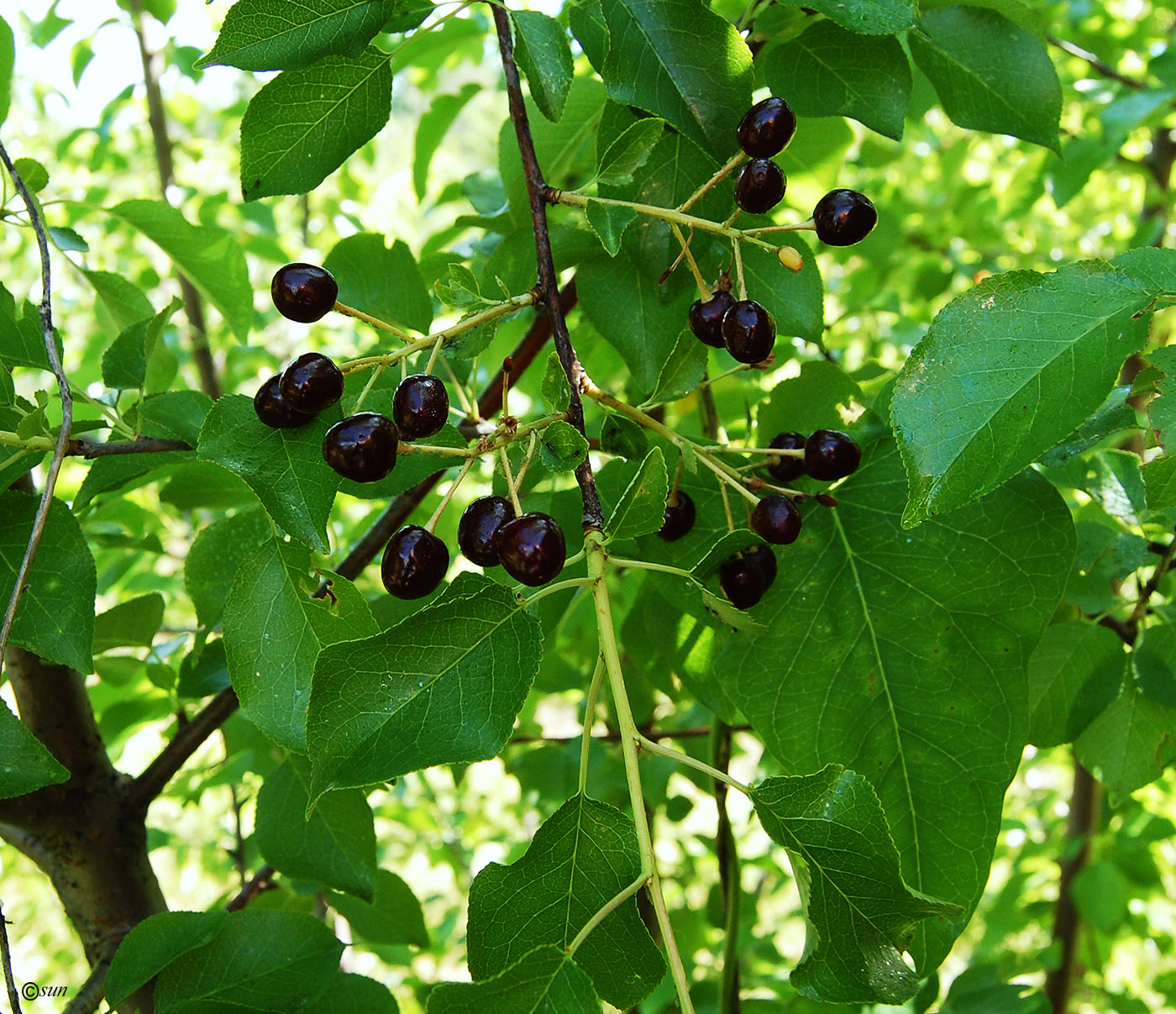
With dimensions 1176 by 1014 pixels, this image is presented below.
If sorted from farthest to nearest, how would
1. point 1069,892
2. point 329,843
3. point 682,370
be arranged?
1. point 1069,892
2. point 329,843
3. point 682,370

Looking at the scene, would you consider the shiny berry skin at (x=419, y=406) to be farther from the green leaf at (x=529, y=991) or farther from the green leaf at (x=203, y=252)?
the green leaf at (x=203, y=252)

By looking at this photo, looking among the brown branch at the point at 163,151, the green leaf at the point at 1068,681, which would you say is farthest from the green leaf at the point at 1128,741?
the brown branch at the point at 163,151

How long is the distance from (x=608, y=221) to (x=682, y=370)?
153 millimetres

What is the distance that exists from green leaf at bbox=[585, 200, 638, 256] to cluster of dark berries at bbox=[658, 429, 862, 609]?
0.24 m

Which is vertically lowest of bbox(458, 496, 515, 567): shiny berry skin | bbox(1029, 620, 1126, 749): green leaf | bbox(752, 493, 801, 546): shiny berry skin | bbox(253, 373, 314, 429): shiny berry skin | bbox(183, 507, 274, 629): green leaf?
bbox(1029, 620, 1126, 749): green leaf

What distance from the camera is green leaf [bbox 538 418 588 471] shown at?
752 millimetres

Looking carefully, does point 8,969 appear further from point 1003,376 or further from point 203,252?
point 203,252

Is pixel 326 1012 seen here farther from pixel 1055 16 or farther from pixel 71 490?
pixel 1055 16

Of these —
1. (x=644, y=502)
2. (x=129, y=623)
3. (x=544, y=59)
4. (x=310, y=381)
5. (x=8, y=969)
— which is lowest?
(x=129, y=623)

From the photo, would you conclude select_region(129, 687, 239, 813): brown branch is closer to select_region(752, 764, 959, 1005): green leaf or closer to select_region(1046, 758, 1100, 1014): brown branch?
select_region(752, 764, 959, 1005): green leaf

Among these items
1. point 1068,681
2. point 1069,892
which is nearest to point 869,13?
point 1068,681

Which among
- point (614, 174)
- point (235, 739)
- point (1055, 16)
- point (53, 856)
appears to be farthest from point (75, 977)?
point (1055, 16)

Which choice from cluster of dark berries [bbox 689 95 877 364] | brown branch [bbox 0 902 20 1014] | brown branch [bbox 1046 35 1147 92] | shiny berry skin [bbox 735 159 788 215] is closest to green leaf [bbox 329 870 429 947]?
brown branch [bbox 0 902 20 1014]

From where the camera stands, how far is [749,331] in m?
0.85
